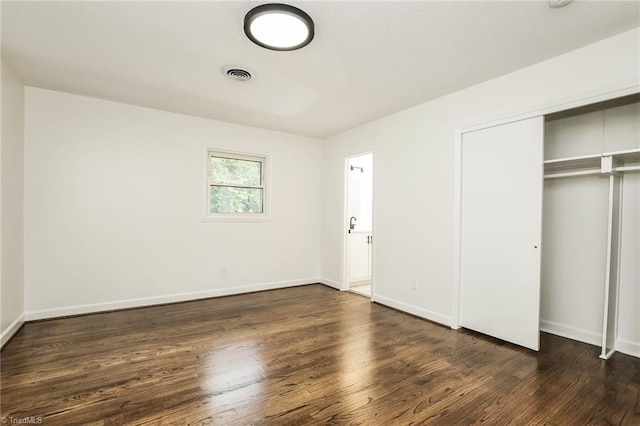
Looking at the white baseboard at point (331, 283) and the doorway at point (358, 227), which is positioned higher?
the doorway at point (358, 227)

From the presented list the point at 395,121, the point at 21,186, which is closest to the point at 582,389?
the point at 395,121

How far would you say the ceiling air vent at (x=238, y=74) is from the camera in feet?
9.36

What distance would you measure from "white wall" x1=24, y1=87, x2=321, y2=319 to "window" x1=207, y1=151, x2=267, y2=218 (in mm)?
159

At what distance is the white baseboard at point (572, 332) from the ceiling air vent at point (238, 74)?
397 centimetres

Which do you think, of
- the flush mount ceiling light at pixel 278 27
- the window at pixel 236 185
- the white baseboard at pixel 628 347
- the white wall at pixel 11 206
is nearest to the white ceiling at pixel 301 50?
the flush mount ceiling light at pixel 278 27

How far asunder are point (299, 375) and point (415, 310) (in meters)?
1.93

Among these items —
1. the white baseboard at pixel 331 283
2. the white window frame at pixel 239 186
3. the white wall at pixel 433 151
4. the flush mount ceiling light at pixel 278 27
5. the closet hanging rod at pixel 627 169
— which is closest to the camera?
the flush mount ceiling light at pixel 278 27

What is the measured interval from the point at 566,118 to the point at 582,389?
2.49 m

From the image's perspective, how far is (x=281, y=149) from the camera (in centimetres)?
506

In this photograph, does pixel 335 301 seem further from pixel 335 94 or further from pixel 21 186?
pixel 21 186

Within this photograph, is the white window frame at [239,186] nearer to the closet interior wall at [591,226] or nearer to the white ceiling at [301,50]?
the white ceiling at [301,50]

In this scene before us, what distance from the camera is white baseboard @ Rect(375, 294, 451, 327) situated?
133 inches

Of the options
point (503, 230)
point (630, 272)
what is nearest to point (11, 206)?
point (503, 230)

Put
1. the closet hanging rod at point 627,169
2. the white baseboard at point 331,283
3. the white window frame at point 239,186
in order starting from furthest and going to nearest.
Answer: the white baseboard at point 331,283 < the white window frame at point 239,186 < the closet hanging rod at point 627,169
